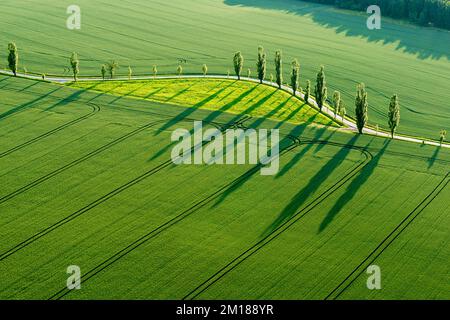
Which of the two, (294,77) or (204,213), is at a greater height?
(294,77)

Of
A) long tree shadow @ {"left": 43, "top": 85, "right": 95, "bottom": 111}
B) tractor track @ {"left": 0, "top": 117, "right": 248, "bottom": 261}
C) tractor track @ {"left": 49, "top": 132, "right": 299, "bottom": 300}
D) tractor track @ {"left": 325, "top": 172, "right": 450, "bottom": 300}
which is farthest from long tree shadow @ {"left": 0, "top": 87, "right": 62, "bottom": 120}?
tractor track @ {"left": 325, "top": 172, "right": 450, "bottom": 300}

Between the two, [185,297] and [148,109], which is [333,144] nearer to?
[148,109]

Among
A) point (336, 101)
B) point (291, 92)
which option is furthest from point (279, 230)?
point (291, 92)

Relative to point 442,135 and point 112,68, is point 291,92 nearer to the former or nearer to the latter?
point 442,135

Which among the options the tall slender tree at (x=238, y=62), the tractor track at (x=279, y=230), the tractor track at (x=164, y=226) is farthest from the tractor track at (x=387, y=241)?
the tall slender tree at (x=238, y=62)

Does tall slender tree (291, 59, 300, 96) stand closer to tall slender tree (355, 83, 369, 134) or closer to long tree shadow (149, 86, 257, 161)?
long tree shadow (149, 86, 257, 161)

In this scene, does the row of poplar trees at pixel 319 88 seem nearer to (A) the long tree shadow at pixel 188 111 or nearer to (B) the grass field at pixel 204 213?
(B) the grass field at pixel 204 213
